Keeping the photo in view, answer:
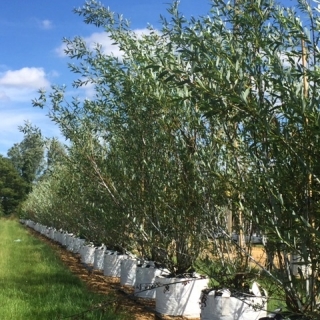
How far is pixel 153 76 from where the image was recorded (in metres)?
6.16

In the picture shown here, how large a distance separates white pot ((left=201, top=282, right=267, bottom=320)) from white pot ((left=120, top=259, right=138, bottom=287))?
398 centimetres

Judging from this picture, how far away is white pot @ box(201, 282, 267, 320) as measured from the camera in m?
6.46

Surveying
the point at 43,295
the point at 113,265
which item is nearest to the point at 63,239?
the point at 113,265

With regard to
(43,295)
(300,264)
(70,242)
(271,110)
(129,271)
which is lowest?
(43,295)

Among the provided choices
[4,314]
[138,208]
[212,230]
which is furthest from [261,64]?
[4,314]

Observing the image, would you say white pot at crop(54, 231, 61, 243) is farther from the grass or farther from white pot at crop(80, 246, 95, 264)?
the grass

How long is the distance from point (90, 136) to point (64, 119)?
26.5 inches

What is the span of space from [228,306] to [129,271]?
4.41 m

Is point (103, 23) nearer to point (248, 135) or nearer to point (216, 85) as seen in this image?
point (248, 135)

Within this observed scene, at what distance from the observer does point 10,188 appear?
270 feet

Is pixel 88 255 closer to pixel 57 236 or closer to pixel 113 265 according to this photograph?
pixel 113 265

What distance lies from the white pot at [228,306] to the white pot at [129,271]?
398 centimetres

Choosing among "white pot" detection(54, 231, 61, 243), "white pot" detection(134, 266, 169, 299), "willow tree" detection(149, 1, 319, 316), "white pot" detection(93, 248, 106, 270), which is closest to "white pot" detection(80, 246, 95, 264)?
"white pot" detection(93, 248, 106, 270)

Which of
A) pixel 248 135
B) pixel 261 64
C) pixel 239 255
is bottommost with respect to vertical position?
pixel 239 255
